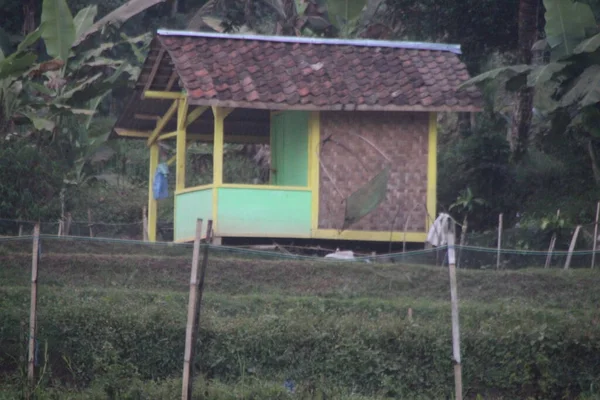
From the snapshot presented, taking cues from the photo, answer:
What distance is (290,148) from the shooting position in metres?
15.3

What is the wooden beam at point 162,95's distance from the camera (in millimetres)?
14688

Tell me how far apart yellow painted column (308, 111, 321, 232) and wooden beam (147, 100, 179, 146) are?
2.36 m

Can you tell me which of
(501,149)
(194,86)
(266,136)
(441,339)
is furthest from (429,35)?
(441,339)

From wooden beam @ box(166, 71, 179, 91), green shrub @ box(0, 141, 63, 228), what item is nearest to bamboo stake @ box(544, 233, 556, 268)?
wooden beam @ box(166, 71, 179, 91)

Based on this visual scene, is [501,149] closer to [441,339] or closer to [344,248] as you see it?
[344,248]

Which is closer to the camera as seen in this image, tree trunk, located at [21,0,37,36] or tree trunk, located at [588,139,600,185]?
tree trunk, located at [588,139,600,185]

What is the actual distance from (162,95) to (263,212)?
2508 mm

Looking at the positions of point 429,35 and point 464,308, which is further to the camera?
point 429,35

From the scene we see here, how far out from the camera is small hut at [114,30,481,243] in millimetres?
13914

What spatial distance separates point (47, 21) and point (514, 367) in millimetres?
8426

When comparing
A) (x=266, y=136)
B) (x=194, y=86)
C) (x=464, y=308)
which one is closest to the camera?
(x=464, y=308)

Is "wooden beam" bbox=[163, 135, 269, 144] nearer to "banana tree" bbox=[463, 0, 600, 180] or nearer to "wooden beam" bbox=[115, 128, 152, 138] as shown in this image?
"wooden beam" bbox=[115, 128, 152, 138]

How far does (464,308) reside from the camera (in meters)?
10.1

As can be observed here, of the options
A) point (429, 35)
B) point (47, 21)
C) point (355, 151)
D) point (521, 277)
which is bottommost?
point (521, 277)
